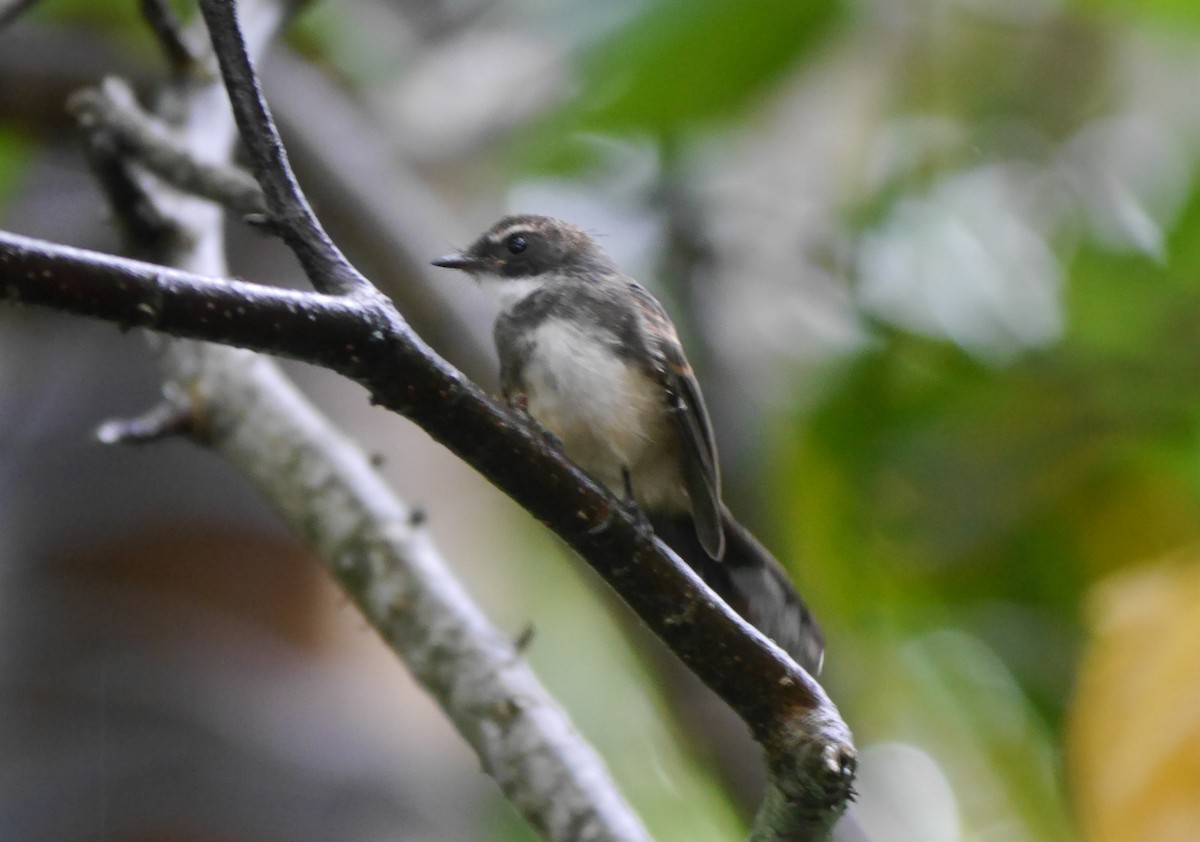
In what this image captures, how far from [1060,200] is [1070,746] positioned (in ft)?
7.06

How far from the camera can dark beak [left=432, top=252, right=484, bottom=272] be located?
313 cm

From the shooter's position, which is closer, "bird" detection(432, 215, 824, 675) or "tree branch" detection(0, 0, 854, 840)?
"tree branch" detection(0, 0, 854, 840)

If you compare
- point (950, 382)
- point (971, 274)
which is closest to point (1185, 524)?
point (950, 382)

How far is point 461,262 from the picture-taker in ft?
10.4

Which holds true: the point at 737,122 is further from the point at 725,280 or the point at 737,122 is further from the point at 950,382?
the point at 950,382

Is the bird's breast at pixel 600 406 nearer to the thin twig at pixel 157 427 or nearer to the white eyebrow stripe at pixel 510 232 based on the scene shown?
the white eyebrow stripe at pixel 510 232

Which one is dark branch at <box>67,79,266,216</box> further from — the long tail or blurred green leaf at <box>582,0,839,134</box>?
blurred green leaf at <box>582,0,839,134</box>

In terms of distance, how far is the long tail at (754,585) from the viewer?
2.14 meters

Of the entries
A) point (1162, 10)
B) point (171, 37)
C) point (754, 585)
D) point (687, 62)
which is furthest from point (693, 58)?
point (754, 585)

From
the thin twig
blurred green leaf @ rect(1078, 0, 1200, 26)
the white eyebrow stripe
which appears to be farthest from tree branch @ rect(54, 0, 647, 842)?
blurred green leaf @ rect(1078, 0, 1200, 26)

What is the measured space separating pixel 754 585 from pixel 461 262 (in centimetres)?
122

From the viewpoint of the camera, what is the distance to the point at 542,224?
128 inches

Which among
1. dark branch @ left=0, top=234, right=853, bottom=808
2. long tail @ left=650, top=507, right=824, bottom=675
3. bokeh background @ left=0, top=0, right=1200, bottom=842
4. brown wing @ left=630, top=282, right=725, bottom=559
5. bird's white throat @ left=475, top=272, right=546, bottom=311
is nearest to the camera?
dark branch @ left=0, top=234, right=853, bottom=808

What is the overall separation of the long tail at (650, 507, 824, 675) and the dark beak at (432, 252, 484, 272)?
2.83 feet
